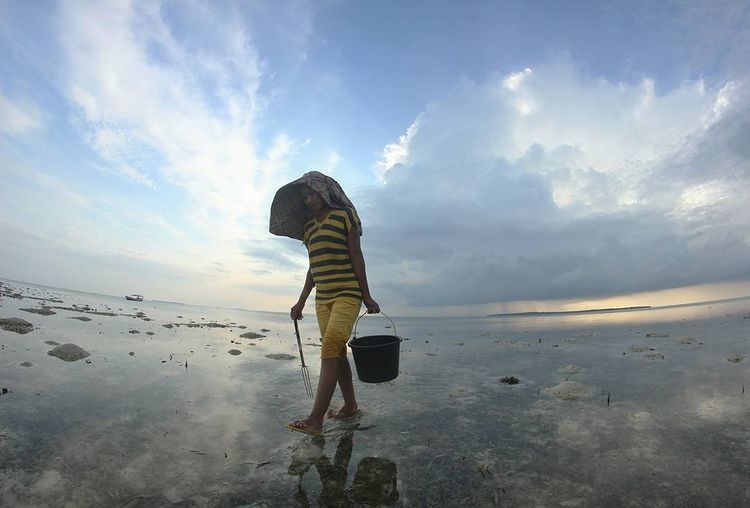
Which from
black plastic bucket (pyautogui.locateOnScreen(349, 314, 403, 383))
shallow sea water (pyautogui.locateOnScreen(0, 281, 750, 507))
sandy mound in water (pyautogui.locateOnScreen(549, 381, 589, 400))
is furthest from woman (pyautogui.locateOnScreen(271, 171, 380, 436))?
Result: sandy mound in water (pyautogui.locateOnScreen(549, 381, 589, 400))

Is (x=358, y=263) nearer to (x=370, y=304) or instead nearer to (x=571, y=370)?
(x=370, y=304)

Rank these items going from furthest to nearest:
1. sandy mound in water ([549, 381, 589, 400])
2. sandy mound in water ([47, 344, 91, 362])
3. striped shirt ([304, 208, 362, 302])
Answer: sandy mound in water ([47, 344, 91, 362])
sandy mound in water ([549, 381, 589, 400])
striped shirt ([304, 208, 362, 302])

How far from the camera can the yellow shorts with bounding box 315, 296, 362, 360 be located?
539 centimetres

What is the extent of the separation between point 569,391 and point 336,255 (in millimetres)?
5093

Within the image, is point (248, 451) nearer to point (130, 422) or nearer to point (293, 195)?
point (130, 422)

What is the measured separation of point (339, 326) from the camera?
5414mm

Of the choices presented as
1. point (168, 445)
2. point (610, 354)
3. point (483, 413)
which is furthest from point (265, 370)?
point (610, 354)

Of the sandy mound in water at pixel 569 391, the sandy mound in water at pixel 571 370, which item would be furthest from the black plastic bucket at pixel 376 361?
the sandy mound in water at pixel 571 370

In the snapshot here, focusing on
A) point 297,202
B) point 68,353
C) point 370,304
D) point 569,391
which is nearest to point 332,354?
point 370,304

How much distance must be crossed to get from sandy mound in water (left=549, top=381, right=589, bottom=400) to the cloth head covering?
4794mm

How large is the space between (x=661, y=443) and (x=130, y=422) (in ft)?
23.0

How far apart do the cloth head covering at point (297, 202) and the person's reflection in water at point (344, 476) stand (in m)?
3.15

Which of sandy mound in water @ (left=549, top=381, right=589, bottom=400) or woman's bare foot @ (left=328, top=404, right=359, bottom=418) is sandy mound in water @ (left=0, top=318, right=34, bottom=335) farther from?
sandy mound in water @ (left=549, top=381, right=589, bottom=400)

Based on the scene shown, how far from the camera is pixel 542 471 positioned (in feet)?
12.3
